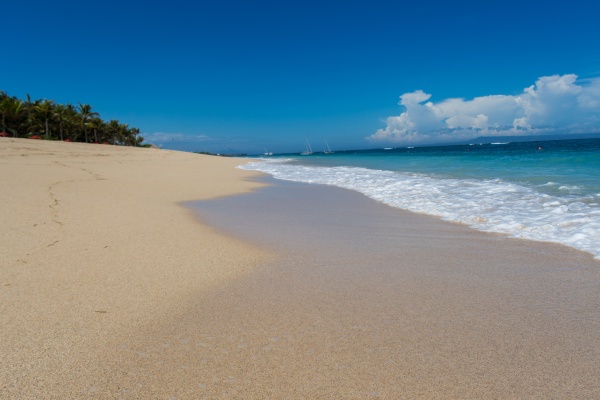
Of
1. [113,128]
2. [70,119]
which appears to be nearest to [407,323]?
[70,119]

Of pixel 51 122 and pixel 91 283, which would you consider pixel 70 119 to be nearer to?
pixel 51 122

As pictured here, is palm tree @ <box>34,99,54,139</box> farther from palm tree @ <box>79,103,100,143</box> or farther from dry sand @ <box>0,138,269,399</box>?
dry sand @ <box>0,138,269,399</box>

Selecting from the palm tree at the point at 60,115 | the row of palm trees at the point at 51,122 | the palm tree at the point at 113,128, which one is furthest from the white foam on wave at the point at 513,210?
the palm tree at the point at 113,128

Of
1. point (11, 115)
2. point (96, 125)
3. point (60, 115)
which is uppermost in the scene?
point (60, 115)

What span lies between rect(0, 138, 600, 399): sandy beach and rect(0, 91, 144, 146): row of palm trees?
45810mm

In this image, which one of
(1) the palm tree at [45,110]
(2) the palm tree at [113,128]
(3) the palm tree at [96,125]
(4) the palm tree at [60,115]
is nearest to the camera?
(1) the palm tree at [45,110]

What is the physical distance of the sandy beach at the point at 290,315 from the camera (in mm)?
1831

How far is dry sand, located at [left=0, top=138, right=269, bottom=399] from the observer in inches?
73.3

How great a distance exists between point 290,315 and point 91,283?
1.87 metres

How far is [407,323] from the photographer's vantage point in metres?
2.43

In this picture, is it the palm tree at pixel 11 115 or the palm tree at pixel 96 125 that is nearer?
the palm tree at pixel 11 115

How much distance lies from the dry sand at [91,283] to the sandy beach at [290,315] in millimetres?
13

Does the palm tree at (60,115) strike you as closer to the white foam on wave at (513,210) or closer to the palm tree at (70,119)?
the palm tree at (70,119)

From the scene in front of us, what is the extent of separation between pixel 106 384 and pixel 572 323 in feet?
10.0
